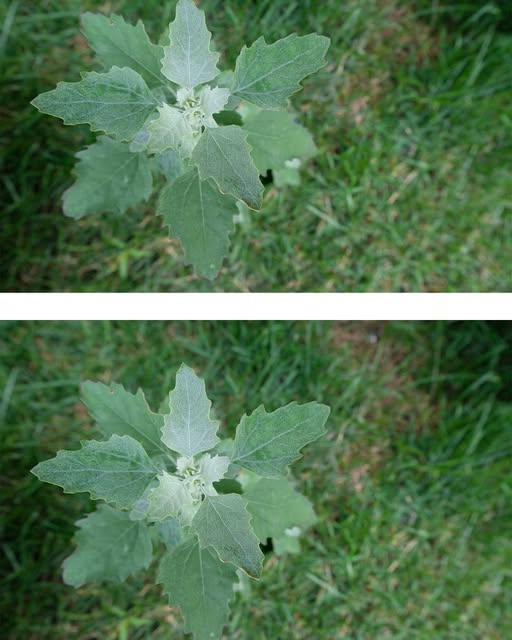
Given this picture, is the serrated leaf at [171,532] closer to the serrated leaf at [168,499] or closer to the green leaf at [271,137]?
the serrated leaf at [168,499]

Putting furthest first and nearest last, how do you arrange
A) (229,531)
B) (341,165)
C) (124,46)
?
(341,165) < (124,46) < (229,531)

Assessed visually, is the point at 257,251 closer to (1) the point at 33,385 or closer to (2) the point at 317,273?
(2) the point at 317,273

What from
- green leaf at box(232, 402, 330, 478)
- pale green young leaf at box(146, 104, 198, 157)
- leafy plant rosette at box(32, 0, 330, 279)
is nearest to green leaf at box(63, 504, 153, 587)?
green leaf at box(232, 402, 330, 478)

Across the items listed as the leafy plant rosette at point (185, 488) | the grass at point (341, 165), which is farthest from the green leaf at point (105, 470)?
the grass at point (341, 165)

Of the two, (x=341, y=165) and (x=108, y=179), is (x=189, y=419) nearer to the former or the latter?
(x=108, y=179)

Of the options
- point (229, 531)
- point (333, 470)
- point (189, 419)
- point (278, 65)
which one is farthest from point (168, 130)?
point (333, 470)

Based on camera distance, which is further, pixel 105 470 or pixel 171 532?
pixel 171 532
